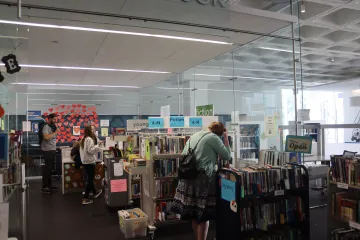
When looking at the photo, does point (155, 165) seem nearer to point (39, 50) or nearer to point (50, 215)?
point (50, 215)

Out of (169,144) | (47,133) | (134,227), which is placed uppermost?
(47,133)

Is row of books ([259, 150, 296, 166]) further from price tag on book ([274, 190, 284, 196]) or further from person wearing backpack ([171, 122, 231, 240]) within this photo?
price tag on book ([274, 190, 284, 196])

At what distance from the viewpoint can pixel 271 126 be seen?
6.18 meters

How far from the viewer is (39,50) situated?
19.4ft

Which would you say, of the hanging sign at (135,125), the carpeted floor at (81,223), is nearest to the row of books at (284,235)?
the carpeted floor at (81,223)

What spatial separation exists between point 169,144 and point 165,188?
2.21ft

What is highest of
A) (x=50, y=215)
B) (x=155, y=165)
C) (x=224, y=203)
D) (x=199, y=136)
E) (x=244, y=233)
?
(x=199, y=136)

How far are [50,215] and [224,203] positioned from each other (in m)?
3.69

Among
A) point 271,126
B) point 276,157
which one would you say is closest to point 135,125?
point 271,126

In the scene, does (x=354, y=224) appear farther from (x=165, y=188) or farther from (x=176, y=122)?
(x=176, y=122)

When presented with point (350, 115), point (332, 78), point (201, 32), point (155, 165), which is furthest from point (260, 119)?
point (350, 115)

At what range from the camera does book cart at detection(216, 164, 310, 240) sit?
2969mm

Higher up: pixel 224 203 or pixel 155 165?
pixel 155 165

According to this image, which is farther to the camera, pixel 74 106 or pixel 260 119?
pixel 74 106
